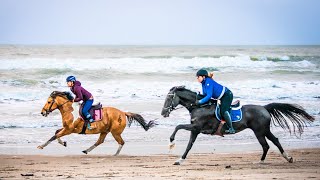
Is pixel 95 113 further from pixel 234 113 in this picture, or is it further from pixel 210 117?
pixel 234 113

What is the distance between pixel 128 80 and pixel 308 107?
13.0m

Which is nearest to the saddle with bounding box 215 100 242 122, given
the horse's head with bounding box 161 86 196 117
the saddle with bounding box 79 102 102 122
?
the horse's head with bounding box 161 86 196 117

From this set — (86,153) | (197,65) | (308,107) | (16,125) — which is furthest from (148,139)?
(197,65)

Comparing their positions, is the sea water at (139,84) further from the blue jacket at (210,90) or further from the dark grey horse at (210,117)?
the blue jacket at (210,90)

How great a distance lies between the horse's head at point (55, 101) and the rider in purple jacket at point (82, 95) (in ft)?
1.09

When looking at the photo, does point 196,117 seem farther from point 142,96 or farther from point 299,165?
point 142,96

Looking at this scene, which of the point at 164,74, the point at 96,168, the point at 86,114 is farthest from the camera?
the point at 164,74

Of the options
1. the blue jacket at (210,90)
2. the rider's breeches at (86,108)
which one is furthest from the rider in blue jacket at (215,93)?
the rider's breeches at (86,108)

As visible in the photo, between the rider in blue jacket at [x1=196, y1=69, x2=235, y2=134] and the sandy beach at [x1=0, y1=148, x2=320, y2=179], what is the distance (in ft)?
3.14

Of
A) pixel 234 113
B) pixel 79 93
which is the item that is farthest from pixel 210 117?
pixel 79 93

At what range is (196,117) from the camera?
12359 millimetres

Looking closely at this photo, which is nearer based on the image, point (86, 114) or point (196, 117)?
point (196, 117)

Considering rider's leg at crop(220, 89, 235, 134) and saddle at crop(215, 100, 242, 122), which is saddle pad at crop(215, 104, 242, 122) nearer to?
saddle at crop(215, 100, 242, 122)

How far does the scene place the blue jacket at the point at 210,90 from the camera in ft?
40.2
